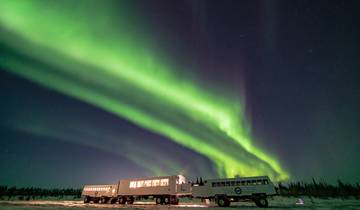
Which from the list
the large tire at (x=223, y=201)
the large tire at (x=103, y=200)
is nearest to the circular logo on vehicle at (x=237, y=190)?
the large tire at (x=223, y=201)

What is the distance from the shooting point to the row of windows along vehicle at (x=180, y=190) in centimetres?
2506

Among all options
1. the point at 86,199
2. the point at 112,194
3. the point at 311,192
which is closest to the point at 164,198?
the point at 112,194

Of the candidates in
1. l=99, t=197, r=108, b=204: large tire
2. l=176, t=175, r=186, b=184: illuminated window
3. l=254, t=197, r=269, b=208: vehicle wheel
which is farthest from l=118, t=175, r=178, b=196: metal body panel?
l=254, t=197, r=269, b=208: vehicle wheel

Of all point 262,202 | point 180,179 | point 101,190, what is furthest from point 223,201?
point 101,190

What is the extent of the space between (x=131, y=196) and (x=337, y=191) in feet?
489

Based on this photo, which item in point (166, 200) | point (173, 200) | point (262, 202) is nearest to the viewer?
point (262, 202)

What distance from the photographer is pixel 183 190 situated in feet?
101

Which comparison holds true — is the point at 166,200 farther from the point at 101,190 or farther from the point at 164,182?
the point at 101,190

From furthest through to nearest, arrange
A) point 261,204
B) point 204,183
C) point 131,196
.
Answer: point 131,196 → point 204,183 → point 261,204

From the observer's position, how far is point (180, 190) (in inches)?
1224

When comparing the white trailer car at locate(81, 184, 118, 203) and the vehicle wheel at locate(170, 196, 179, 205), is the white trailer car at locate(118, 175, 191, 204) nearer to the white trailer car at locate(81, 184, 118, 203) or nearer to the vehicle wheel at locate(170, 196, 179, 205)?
the vehicle wheel at locate(170, 196, 179, 205)

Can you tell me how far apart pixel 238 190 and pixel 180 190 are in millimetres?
9548

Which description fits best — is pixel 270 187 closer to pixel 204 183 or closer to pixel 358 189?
pixel 204 183

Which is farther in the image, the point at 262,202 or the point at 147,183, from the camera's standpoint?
the point at 147,183
